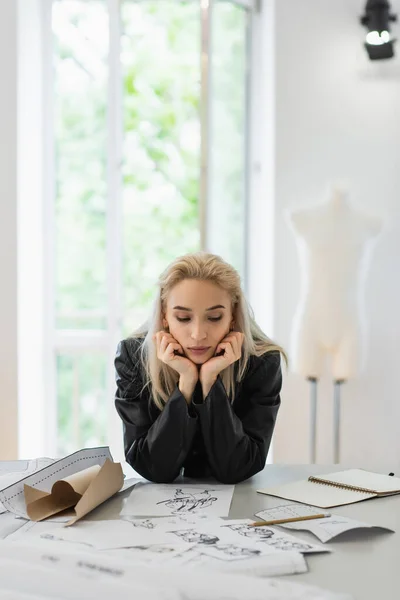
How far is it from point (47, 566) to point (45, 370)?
111 inches

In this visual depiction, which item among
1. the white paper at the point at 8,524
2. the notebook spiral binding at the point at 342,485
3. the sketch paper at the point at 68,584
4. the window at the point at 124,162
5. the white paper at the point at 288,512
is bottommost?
the notebook spiral binding at the point at 342,485

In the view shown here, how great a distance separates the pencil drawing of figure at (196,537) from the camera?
1.17 meters

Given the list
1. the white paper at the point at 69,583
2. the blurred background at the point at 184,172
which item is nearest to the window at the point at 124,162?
the blurred background at the point at 184,172

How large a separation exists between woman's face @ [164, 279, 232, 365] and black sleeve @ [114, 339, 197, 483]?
11cm

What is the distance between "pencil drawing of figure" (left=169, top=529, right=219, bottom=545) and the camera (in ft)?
3.84

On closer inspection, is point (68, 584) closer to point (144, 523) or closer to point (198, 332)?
point (144, 523)

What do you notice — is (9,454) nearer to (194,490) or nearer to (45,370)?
(45,370)

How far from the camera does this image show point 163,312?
6.08ft

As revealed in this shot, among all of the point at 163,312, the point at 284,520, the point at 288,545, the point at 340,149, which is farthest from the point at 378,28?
the point at 288,545

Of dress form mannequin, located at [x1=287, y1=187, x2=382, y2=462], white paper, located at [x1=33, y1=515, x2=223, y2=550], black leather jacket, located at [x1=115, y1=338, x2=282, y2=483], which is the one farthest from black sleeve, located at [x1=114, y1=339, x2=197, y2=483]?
dress form mannequin, located at [x1=287, y1=187, x2=382, y2=462]

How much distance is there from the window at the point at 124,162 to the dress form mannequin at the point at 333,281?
2.45 ft

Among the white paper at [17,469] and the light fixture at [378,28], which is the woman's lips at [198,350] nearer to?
the white paper at [17,469]

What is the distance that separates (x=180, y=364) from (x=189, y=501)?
1.24 ft

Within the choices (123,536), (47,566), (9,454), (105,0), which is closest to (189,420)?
(123,536)
